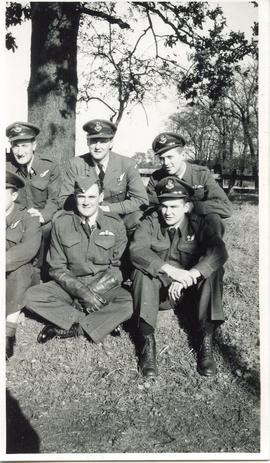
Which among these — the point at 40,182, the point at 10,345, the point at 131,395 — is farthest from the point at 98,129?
the point at 131,395

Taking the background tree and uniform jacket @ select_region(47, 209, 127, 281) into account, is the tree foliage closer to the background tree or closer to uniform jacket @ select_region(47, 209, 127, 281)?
the background tree

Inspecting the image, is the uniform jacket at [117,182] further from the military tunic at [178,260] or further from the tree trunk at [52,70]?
the military tunic at [178,260]

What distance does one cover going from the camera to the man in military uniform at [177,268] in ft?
10.6

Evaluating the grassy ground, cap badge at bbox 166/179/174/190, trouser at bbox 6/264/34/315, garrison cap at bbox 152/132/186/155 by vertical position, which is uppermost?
garrison cap at bbox 152/132/186/155

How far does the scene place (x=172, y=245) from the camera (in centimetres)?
363

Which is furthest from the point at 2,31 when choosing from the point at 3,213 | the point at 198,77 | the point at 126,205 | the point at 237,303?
the point at 198,77

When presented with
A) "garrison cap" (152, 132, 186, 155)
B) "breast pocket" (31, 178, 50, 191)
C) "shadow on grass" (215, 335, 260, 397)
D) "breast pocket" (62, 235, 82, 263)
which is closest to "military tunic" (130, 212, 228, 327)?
"shadow on grass" (215, 335, 260, 397)

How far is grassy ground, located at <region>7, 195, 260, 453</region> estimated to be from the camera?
254 cm

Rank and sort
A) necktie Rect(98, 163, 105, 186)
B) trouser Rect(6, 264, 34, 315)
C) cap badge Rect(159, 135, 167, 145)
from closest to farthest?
1. trouser Rect(6, 264, 34, 315)
2. cap badge Rect(159, 135, 167, 145)
3. necktie Rect(98, 163, 105, 186)

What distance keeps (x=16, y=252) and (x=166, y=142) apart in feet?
6.04

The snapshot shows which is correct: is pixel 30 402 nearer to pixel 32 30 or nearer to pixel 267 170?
pixel 267 170

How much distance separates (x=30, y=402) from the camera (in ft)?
9.37

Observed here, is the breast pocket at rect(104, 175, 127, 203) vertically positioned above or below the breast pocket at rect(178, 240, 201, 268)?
above

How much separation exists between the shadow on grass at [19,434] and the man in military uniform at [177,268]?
91 cm
